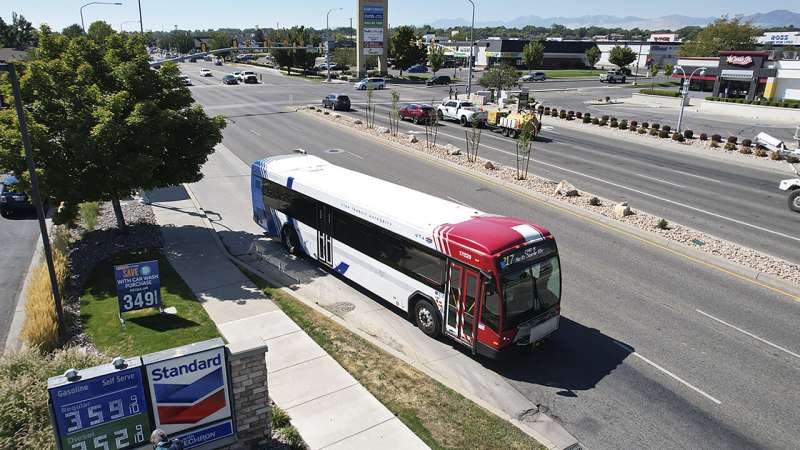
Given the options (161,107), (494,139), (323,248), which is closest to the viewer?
(323,248)

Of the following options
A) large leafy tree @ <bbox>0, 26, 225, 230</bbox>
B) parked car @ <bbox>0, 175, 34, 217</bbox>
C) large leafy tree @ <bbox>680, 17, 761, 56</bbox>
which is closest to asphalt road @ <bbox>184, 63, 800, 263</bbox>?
large leafy tree @ <bbox>0, 26, 225, 230</bbox>

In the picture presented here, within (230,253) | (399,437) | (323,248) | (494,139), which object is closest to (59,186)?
(230,253)

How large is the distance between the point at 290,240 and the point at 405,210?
601cm

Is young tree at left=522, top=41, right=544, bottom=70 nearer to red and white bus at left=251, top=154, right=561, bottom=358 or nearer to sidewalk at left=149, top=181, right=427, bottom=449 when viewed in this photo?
red and white bus at left=251, top=154, right=561, bottom=358

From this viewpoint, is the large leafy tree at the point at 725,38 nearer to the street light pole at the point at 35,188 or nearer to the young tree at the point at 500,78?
the young tree at the point at 500,78

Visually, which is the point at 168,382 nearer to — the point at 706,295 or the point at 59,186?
the point at 59,186

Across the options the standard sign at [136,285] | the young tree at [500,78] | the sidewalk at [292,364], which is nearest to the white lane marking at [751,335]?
the sidewalk at [292,364]

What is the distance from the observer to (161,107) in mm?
17188

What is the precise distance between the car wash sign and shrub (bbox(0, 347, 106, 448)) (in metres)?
1.89

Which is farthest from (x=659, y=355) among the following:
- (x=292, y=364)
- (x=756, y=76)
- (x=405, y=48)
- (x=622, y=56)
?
(x=622, y=56)

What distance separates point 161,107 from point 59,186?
394cm

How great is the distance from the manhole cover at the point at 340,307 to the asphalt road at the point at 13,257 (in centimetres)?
759

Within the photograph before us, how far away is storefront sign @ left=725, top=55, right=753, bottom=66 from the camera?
194 ft

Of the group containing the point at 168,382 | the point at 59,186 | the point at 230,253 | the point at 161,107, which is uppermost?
the point at 161,107
